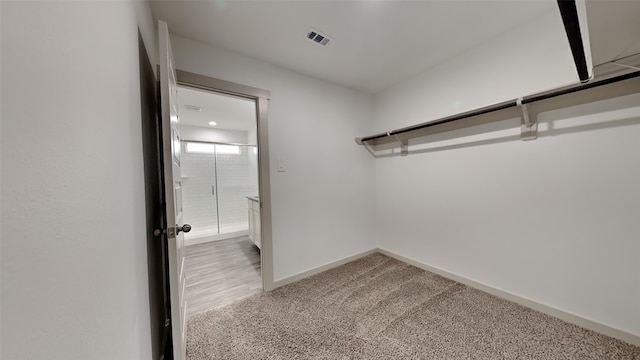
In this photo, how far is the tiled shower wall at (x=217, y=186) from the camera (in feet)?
14.5

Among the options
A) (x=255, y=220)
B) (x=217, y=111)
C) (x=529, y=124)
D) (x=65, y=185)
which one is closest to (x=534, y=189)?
(x=529, y=124)

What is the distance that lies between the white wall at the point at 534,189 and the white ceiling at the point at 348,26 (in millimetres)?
270

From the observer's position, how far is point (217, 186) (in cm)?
473

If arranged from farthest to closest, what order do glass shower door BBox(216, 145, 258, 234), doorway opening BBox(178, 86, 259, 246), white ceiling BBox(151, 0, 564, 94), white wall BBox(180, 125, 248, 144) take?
glass shower door BBox(216, 145, 258, 234) < white wall BBox(180, 125, 248, 144) < doorway opening BBox(178, 86, 259, 246) < white ceiling BBox(151, 0, 564, 94)

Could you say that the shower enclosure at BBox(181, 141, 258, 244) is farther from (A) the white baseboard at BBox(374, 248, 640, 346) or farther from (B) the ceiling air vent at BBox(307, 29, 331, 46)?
(A) the white baseboard at BBox(374, 248, 640, 346)

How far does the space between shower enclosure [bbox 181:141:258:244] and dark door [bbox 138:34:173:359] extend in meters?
2.57

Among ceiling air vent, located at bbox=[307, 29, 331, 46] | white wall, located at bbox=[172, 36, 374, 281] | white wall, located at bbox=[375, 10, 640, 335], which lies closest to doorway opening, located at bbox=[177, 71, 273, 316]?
white wall, located at bbox=[172, 36, 374, 281]

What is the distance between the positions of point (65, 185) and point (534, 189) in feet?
8.81

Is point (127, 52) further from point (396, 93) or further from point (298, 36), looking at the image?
point (396, 93)

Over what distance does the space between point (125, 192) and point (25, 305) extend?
1.95 ft

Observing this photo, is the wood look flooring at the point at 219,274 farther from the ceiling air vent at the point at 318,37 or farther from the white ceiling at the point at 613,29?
the white ceiling at the point at 613,29

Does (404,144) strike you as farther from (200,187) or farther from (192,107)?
(200,187)

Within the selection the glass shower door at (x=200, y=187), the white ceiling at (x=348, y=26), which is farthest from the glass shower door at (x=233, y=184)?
the white ceiling at (x=348, y=26)

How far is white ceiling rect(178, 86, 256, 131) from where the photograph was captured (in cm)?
303
